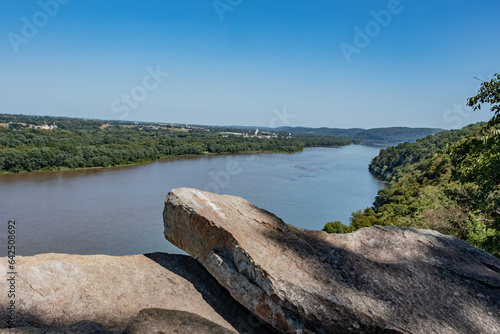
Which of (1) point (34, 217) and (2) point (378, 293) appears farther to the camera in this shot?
(1) point (34, 217)

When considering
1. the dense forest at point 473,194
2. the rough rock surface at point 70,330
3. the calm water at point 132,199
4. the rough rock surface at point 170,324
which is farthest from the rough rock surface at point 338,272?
the calm water at point 132,199

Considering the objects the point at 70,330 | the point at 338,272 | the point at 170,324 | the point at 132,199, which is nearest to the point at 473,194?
the point at 338,272

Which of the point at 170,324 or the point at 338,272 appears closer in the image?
the point at 170,324

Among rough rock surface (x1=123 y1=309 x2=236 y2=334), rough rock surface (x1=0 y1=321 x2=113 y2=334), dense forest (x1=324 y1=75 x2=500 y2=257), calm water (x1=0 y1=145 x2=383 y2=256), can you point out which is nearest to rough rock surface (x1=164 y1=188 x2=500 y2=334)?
rough rock surface (x1=123 y1=309 x2=236 y2=334)

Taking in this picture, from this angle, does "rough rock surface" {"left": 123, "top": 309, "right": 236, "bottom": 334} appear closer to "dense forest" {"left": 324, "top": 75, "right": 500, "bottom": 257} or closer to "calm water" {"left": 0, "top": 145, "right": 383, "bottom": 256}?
"dense forest" {"left": 324, "top": 75, "right": 500, "bottom": 257}

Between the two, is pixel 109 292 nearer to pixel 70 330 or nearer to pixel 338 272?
pixel 70 330

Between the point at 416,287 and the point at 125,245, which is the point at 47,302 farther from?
the point at 125,245

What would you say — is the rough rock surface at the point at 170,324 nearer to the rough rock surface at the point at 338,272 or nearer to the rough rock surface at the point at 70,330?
the rough rock surface at the point at 70,330

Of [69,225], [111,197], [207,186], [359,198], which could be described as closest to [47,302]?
[69,225]
